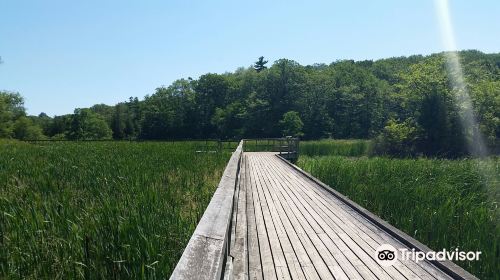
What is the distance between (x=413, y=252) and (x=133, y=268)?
10.4ft

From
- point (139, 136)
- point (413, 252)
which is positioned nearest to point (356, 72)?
point (139, 136)

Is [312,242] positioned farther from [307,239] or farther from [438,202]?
[438,202]

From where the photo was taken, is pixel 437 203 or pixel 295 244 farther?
pixel 437 203

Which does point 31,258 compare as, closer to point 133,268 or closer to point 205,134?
point 133,268

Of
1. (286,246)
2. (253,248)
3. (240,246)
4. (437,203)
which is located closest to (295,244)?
(286,246)

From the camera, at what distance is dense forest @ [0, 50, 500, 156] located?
2789cm

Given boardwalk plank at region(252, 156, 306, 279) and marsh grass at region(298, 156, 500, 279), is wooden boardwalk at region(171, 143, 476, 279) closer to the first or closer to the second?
boardwalk plank at region(252, 156, 306, 279)

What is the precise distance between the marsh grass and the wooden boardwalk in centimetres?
116

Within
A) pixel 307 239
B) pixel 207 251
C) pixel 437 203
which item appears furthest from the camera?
pixel 437 203

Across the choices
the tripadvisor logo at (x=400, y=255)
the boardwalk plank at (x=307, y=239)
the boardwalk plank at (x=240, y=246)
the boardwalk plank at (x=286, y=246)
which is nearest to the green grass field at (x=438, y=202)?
the tripadvisor logo at (x=400, y=255)

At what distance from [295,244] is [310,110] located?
60002 mm

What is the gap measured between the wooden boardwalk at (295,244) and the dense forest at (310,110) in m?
24.2

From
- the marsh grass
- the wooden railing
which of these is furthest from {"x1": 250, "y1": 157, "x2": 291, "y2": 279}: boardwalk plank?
the marsh grass

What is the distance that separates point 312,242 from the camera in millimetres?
4578
